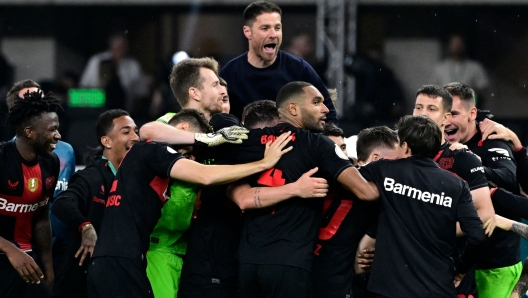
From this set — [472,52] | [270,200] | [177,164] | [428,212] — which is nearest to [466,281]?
[428,212]

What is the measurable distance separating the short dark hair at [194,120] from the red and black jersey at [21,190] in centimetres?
161

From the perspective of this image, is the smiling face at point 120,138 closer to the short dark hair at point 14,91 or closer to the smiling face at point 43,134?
the smiling face at point 43,134

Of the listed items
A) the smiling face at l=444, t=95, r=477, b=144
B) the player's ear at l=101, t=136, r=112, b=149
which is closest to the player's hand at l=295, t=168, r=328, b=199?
the smiling face at l=444, t=95, r=477, b=144

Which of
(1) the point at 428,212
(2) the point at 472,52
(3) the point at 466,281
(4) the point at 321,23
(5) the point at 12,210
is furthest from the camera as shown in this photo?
(2) the point at 472,52

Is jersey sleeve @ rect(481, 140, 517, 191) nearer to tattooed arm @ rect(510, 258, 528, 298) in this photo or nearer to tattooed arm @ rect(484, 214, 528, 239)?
tattooed arm @ rect(484, 214, 528, 239)

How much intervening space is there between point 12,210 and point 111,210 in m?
1.53

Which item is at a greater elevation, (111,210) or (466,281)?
(111,210)

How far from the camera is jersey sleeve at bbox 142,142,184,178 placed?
6453 millimetres

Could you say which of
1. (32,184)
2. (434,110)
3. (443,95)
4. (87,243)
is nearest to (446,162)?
(434,110)

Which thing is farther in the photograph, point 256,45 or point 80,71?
point 80,71

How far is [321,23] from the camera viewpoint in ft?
46.9

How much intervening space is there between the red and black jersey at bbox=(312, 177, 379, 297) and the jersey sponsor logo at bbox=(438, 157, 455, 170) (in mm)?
Result: 779

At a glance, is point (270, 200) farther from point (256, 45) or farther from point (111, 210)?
point (256, 45)

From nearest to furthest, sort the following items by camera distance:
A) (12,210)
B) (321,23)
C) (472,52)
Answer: (12,210), (321,23), (472,52)
